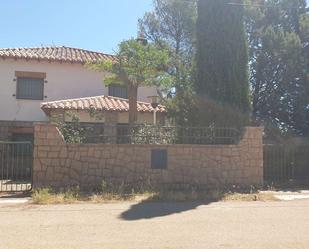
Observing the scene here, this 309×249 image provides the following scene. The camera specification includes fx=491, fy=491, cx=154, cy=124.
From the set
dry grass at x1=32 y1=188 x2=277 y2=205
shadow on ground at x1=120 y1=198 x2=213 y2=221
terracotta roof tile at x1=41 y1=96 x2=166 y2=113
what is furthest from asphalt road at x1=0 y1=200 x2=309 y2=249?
terracotta roof tile at x1=41 y1=96 x2=166 y2=113

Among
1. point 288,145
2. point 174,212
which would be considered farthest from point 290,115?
point 174,212

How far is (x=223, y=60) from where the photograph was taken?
1698 cm

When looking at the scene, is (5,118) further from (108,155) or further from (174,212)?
(174,212)

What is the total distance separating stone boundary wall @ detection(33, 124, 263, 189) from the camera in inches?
583

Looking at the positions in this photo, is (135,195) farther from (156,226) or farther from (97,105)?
(97,105)

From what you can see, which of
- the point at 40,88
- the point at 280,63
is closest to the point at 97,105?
the point at 40,88

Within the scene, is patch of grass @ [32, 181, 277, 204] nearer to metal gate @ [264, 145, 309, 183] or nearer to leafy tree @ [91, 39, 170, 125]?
metal gate @ [264, 145, 309, 183]

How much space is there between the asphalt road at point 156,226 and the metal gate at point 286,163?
526 cm

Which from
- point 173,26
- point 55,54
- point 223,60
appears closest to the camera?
point 223,60

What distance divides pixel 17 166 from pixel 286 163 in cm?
968

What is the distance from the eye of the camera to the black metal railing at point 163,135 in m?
15.6

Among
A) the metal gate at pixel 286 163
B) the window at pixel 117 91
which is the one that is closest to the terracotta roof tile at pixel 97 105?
the window at pixel 117 91

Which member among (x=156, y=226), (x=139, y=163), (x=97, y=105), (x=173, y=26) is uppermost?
(x=173, y=26)

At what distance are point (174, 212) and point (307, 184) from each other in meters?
8.21
